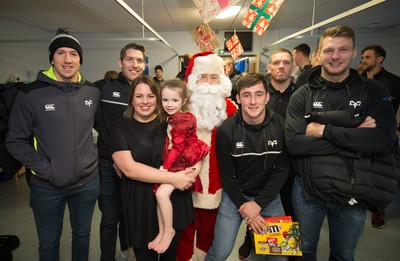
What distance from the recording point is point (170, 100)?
175cm

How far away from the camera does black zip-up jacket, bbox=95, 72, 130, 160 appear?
1952 millimetres

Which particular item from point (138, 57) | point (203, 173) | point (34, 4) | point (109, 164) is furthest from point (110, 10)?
point (203, 173)

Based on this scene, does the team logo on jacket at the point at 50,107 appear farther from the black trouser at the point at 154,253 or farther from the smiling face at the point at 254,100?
the smiling face at the point at 254,100

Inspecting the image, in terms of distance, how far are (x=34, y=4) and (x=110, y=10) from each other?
1.60 meters

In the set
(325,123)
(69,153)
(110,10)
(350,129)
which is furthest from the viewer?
(110,10)

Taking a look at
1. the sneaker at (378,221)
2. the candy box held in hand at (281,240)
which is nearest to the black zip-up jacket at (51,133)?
the candy box held in hand at (281,240)

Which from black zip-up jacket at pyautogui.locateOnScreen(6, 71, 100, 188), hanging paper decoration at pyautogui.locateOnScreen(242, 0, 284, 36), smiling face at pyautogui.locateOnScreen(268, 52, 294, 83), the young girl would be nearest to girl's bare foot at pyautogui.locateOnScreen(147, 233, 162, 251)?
the young girl

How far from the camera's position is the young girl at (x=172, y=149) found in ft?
5.20

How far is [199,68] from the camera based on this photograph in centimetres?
209

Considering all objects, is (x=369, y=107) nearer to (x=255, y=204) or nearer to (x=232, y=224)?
(x=255, y=204)

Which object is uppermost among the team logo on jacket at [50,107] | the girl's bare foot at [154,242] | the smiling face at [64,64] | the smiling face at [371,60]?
the smiling face at [371,60]

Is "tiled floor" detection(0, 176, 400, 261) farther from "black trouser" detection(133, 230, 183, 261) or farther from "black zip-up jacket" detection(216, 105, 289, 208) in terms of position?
"black zip-up jacket" detection(216, 105, 289, 208)

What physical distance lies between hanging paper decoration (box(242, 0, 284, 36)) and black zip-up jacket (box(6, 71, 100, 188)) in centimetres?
305

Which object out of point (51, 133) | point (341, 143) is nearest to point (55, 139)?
point (51, 133)
